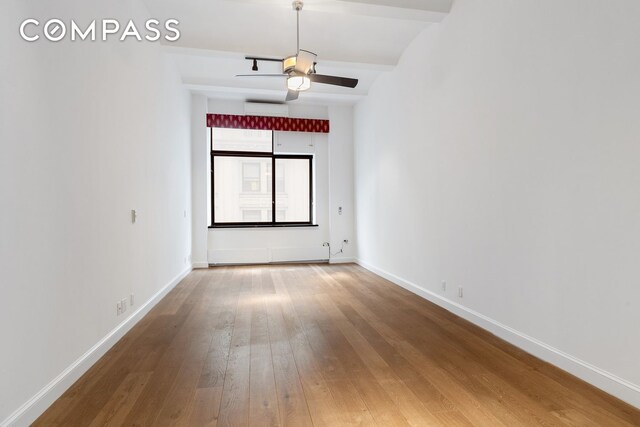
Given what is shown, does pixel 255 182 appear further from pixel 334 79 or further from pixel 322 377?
pixel 322 377

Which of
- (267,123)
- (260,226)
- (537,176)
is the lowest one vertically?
(260,226)

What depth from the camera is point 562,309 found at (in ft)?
7.30

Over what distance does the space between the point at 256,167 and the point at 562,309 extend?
5617 mm

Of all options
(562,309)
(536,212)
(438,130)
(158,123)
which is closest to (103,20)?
(158,123)

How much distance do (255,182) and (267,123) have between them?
3.98 feet

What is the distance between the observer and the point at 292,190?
22.6 ft

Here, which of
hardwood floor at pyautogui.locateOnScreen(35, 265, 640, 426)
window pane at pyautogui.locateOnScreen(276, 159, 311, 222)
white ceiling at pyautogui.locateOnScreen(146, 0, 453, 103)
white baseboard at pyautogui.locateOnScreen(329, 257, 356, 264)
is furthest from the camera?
window pane at pyautogui.locateOnScreen(276, 159, 311, 222)

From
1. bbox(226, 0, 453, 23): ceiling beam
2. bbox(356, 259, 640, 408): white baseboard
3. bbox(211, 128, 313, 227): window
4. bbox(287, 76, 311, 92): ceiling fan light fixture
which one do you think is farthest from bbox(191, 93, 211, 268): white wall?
bbox(356, 259, 640, 408): white baseboard

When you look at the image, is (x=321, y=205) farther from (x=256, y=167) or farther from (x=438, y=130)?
(x=438, y=130)

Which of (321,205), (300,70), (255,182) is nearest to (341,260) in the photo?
(321,205)

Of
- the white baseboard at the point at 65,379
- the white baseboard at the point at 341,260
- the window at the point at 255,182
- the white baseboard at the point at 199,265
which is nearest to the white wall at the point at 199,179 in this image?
the white baseboard at the point at 199,265

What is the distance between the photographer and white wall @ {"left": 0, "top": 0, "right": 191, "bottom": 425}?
1.56 metres

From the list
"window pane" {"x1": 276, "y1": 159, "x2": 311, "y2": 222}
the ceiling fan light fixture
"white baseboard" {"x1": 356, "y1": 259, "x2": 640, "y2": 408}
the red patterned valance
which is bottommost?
"white baseboard" {"x1": 356, "y1": 259, "x2": 640, "y2": 408}

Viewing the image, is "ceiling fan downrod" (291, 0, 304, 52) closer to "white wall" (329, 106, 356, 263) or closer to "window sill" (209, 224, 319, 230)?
"white wall" (329, 106, 356, 263)
